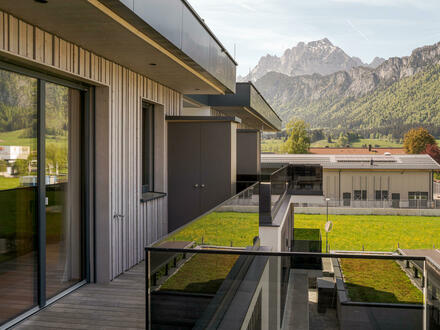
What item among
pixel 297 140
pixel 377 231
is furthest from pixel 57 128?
pixel 297 140

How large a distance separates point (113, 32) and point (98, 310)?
317 cm

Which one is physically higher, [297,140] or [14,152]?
[297,140]

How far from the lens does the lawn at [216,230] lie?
12.8 ft

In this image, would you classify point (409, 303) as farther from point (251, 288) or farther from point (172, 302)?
point (172, 302)

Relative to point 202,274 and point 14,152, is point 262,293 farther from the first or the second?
point 14,152

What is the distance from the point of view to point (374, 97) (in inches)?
5566

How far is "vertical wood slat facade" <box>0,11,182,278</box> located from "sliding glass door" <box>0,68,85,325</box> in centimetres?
34

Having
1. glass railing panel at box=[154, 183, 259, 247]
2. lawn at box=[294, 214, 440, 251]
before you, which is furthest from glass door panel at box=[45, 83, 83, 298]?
lawn at box=[294, 214, 440, 251]

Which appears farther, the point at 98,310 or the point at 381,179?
the point at 381,179

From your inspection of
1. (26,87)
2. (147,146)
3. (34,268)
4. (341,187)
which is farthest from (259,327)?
(341,187)

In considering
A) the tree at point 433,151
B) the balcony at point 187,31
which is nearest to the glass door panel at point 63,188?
the balcony at point 187,31

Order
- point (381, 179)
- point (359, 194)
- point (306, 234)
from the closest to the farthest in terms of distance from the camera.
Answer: point (306, 234) → point (381, 179) → point (359, 194)

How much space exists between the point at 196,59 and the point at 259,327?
4423 mm

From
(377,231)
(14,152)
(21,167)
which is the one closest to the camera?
(14,152)
